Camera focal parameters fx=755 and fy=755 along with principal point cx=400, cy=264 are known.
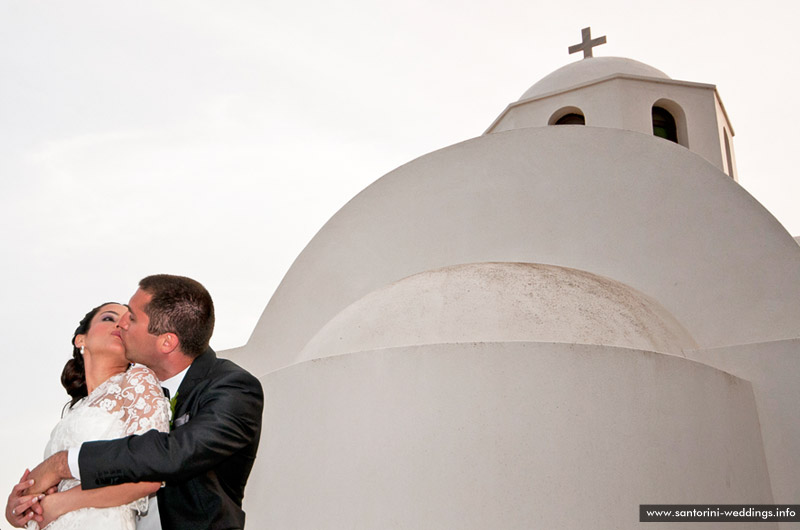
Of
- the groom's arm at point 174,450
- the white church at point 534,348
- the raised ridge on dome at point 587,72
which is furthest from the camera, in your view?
the raised ridge on dome at point 587,72

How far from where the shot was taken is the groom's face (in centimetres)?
241

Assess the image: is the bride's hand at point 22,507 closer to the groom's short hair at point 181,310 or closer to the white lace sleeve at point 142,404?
the white lace sleeve at point 142,404

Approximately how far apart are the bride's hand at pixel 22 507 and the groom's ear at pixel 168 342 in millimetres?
544

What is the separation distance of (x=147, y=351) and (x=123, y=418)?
0.22m

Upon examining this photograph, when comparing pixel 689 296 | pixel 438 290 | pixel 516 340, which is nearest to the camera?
pixel 516 340

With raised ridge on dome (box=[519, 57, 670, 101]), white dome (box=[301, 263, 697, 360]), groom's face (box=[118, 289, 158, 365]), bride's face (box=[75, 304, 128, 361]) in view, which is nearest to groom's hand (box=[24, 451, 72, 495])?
groom's face (box=[118, 289, 158, 365])

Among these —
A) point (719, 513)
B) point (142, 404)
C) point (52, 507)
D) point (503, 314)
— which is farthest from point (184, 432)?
point (719, 513)

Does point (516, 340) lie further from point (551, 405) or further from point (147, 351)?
point (147, 351)

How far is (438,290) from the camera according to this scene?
5.77 meters

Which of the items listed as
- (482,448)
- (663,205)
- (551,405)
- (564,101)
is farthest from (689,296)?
(564,101)

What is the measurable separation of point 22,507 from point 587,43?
36.1 ft

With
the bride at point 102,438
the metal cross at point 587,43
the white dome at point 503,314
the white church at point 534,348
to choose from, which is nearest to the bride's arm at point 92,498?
the bride at point 102,438

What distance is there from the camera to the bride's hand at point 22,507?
2.26 meters

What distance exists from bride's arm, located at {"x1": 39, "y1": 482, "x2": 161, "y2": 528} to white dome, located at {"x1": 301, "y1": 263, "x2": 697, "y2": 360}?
10.2 ft
